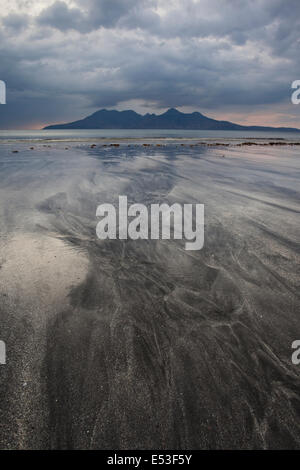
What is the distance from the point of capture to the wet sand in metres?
2.11

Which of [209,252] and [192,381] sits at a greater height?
[209,252]

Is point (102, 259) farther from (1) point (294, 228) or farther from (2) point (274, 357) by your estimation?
(1) point (294, 228)

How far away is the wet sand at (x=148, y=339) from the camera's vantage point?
2.11 metres

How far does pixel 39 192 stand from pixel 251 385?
10.6m

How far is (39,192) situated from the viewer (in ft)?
33.4

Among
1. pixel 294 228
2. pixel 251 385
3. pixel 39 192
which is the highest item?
pixel 39 192

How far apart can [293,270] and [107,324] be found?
12.4 feet

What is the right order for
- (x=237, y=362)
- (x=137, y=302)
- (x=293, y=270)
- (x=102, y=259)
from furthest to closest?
1. (x=102, y=259)
2. (x=293, y=270)
3. (x=137, y=302)
4. (x=237, y=362)

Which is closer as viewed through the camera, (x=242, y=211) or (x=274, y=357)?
(x=274, y=357)

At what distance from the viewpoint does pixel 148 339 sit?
3.01 metres

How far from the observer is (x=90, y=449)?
197 cm

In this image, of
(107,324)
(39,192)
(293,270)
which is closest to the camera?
(107,324)

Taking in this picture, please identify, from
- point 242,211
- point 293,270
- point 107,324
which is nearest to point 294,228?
point 242,211
